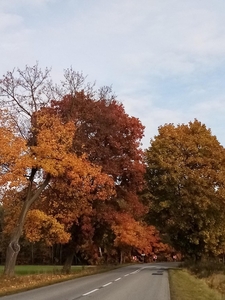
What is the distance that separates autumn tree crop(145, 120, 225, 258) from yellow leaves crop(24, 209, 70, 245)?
1723cm

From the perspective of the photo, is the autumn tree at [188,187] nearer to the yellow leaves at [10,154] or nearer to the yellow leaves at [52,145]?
the yellow leaves at [52,145]

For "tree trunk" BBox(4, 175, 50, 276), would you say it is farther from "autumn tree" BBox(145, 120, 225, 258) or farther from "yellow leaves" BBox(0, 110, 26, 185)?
"autumn tree" BBox(145, 120, 225, 258)

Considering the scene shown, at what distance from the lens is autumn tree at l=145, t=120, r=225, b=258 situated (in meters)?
46.0

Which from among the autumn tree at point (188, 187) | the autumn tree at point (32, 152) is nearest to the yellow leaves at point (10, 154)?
the autumn tree at point (32, 152)

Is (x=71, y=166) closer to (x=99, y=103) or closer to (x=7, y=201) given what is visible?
(x=7, y=201)

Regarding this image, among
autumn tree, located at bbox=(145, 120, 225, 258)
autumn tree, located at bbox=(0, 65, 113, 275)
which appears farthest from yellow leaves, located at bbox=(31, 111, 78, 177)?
autumn tree, located at bbox=(145, 120, 225, 258)

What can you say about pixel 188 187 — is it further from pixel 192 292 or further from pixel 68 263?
pixel 192 292

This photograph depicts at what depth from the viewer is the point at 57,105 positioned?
123 ft

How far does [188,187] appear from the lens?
153ft

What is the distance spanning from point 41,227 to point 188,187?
19561 mm

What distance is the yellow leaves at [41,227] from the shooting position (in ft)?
99.7

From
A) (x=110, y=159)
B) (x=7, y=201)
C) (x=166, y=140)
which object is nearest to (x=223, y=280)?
(x=110, y=159)

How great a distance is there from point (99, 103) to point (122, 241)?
17.4 meters

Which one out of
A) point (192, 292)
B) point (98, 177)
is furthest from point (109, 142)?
point (192, 292)
